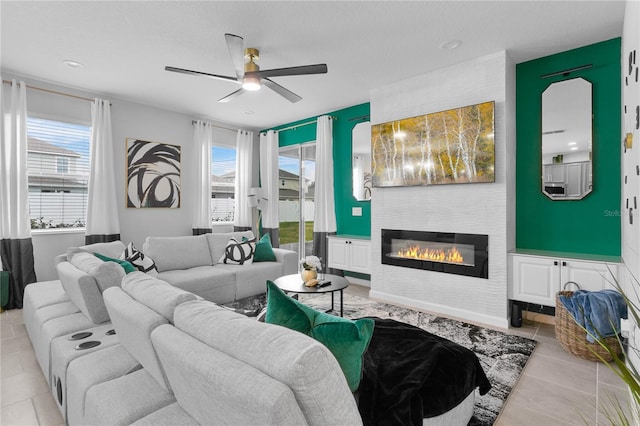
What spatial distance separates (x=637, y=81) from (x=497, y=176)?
1553 millimetres

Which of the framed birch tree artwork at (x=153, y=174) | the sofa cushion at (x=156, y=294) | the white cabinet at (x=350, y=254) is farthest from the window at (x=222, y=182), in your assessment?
the sofa cushion at (x=156, y=294)

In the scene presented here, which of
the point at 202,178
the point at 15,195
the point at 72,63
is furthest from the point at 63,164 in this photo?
the point at 202,178

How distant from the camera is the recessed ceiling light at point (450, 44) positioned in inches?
125

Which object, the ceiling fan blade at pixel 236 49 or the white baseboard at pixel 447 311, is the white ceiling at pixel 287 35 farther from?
the white baseboard at pixel 447 311

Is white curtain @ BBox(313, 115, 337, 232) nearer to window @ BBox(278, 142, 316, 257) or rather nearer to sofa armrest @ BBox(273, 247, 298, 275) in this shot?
window @ BBox(278, 142, 316, 257)

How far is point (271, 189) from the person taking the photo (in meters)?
6.40

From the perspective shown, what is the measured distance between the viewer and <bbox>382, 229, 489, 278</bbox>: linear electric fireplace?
356 centimetres

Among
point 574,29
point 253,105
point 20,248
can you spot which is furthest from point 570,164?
point 20,248

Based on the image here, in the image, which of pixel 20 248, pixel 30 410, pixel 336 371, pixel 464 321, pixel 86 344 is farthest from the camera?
pixel 20 248

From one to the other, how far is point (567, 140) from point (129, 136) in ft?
18.5

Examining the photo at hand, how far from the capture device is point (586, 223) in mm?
3314

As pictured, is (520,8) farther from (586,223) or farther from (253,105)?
(253,105)

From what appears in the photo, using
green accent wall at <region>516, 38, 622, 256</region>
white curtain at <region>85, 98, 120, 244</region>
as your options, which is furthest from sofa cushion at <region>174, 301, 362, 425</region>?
white curtain at <region>85, 98, 120, 244</region>

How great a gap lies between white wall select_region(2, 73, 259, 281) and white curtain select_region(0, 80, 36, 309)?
7.9 inches
